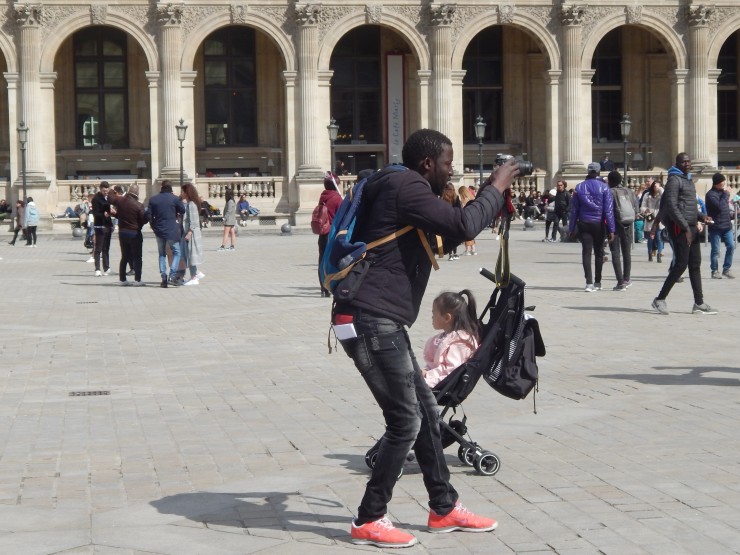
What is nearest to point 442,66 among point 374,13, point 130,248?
point 374,13

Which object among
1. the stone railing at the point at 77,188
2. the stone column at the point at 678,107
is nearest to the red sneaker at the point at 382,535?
the stone railing at the point at 77,188

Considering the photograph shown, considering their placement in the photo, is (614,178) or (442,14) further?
(442,14)

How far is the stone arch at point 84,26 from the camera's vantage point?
164 ft

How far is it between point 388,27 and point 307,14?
3.11 m

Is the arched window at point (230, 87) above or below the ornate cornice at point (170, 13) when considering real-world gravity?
below

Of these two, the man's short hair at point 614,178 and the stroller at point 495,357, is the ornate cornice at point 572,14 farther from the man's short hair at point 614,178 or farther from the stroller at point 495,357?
the stroller at point 495,357

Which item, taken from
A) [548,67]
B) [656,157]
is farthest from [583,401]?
[656,157]

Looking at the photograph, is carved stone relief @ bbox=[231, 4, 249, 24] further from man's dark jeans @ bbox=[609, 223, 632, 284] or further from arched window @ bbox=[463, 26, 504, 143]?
man's dark jeans @ bbox=[609, 223, 632, 284]

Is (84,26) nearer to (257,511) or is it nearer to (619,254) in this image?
(619,254)

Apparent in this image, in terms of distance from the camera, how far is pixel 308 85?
51.1 metres

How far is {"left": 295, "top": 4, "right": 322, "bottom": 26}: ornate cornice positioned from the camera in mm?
50688

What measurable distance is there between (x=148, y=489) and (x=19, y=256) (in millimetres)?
27437

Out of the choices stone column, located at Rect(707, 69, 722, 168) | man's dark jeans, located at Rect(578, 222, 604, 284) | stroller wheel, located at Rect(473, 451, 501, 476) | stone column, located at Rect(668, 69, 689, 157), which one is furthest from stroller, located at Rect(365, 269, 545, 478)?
stone column, located at Rect(707, 69, 722, 168)

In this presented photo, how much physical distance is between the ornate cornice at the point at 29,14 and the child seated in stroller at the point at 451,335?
43136mm
